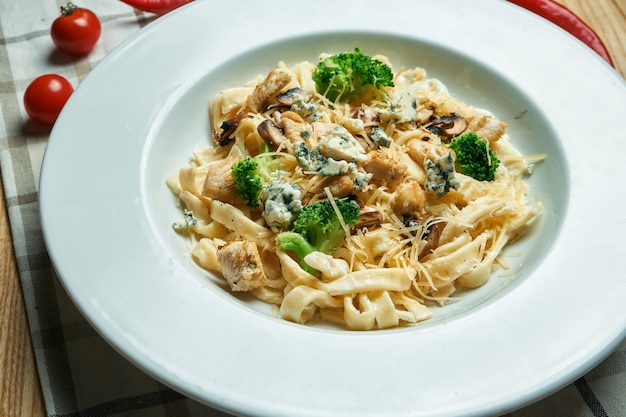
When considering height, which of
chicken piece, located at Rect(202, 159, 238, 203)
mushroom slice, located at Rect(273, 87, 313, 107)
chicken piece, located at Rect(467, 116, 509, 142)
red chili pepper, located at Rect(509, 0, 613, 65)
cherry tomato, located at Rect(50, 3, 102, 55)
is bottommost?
cherry tomato, located at Rect(50, 3, 102, 55)

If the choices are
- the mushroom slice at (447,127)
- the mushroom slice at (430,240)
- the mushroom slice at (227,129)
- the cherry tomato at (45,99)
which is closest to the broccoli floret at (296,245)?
the mushroom slice at (430,240)

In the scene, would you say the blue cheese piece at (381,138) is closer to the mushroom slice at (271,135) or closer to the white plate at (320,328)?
the mushroom slice at (271,135)

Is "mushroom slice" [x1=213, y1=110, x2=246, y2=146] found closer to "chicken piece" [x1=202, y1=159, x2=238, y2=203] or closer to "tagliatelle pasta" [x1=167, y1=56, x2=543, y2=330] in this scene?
"tagliatelle pasta" [x1=167, y1=56, x2=543, y2=330]

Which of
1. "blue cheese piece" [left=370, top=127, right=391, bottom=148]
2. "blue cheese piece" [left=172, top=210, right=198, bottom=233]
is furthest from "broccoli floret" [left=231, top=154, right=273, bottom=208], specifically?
"blue cheese piece" [left=370, top=127, right=391, bottom=148]

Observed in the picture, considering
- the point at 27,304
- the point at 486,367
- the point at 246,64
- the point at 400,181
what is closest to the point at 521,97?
the point at 400,181

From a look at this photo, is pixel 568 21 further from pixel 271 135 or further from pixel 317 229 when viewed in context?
pixel 317 229

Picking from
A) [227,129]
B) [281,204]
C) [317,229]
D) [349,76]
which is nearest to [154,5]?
[227,129]
